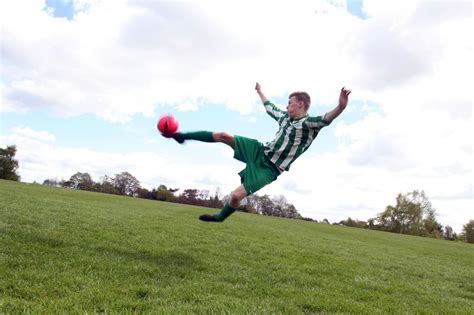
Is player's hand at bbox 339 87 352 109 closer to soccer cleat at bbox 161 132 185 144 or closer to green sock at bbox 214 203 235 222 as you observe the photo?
green sock at bbox 214 203 235 222

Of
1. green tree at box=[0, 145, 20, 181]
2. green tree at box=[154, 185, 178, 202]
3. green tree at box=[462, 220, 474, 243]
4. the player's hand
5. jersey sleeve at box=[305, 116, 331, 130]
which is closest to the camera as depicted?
the player's hand

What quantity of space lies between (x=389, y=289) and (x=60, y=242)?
20.2ft

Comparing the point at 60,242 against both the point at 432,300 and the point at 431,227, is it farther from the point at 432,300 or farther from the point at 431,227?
the point at 431,227

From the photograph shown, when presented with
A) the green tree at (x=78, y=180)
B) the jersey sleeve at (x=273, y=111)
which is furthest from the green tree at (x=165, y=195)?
the jersey sleeve at (x=273, y=111)

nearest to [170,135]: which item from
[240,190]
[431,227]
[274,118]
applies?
[240,190]

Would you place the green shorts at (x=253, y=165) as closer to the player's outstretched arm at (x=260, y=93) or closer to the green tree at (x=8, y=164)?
the player's outstretched arm at (x=260, y=93)

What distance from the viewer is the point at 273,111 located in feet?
27.3

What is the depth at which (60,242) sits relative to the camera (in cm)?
746

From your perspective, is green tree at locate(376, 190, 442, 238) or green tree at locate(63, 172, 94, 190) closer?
green tree at locate(376, 190, 442, 238)

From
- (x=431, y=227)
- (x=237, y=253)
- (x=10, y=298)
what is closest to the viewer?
(x=10, y=298)

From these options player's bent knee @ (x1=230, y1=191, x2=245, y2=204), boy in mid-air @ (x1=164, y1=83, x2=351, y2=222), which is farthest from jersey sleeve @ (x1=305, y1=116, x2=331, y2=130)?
player's bent knee @ (x1=230, y1=191, x2=245, y2=204)

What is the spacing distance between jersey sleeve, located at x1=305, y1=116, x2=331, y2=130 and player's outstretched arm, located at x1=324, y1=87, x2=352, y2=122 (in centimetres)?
10

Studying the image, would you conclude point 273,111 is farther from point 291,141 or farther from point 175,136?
point 175,136

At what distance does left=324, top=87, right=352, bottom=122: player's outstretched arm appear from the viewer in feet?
20.8
